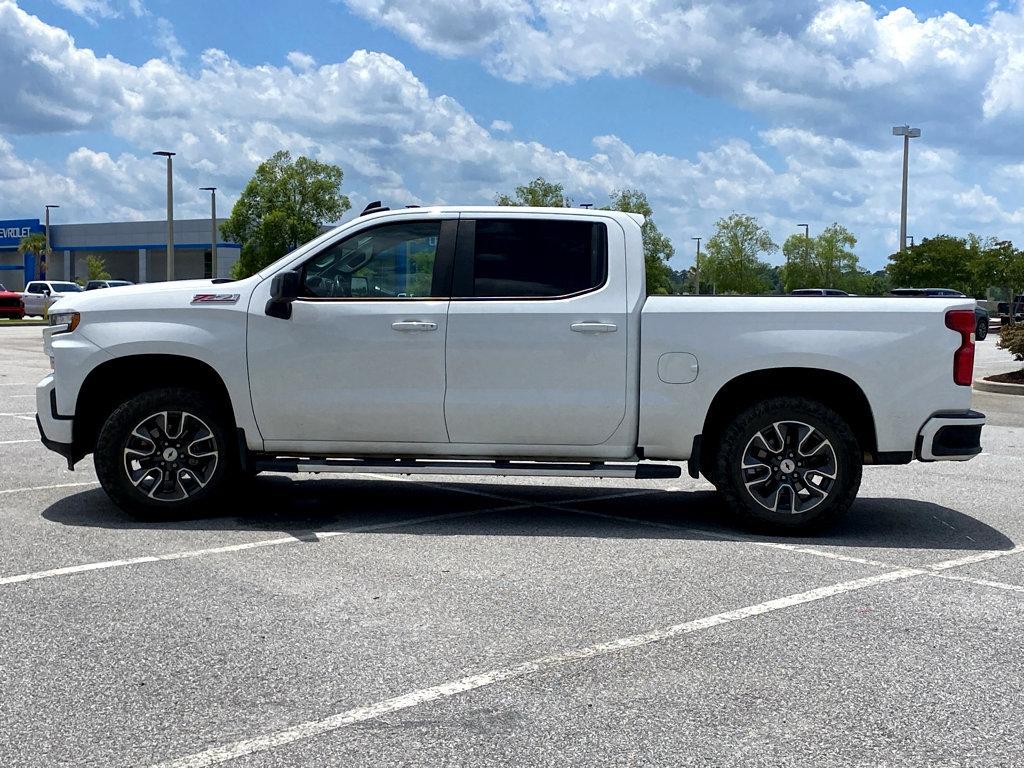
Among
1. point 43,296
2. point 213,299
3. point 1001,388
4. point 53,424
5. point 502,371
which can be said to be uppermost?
point 43,296

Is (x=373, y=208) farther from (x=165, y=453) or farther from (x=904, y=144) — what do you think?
(x=904, y=144)

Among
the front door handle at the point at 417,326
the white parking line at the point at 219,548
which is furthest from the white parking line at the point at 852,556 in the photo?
the front door handle at the point at 417,326

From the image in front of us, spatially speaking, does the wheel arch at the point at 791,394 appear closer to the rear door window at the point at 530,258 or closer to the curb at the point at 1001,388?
the rear door window at the point at 530,258

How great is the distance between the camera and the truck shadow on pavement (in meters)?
7.34

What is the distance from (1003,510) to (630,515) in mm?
2658

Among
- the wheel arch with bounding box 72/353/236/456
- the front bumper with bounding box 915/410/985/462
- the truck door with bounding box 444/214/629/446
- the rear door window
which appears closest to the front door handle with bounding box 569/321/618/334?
the truck door with bounding box 444/214/629/446

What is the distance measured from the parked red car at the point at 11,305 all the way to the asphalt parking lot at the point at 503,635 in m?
44.6

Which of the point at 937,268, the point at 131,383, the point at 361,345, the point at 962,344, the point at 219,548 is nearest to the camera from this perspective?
the point at 219,548

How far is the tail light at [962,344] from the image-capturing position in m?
7.07

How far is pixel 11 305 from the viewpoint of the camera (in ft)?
162

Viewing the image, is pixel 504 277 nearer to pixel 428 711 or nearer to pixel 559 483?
pixel 559 483

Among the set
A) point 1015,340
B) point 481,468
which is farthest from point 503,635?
point 1015,340

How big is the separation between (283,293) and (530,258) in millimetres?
1557

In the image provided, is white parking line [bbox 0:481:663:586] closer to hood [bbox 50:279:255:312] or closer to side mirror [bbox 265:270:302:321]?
side mirror [bbox 265:270:302:321]
